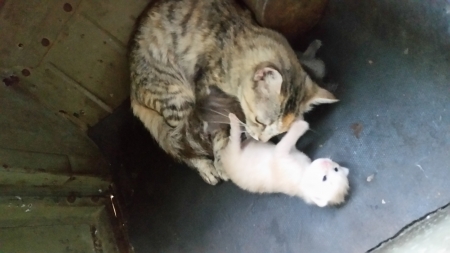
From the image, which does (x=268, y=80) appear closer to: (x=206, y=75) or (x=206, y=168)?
(x=206, y=75)

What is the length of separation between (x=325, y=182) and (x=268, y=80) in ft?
1.47

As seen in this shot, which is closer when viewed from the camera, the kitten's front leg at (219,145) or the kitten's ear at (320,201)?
the kitten's ear at (320,201)

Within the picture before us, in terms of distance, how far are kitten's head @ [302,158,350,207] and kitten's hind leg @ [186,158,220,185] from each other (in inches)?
18.2

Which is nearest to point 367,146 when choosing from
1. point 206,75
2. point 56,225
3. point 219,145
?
point 219,145

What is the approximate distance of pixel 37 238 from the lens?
175cm

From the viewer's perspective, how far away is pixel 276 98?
1.54 metres

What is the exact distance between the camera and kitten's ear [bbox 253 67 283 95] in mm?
1467

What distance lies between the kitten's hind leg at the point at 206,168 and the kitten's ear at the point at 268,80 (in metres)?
0.54

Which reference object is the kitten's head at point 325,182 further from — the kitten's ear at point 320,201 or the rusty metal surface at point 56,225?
the rusty metal surface at point 56,225

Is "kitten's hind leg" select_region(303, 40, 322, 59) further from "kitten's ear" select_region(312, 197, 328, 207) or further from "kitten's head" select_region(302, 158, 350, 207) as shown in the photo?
"kitten's ear" select_region(312, 197, 328, 207)

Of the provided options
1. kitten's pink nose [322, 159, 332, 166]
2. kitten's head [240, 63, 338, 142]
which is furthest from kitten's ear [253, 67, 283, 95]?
kitten's pink nose [322, 159, 332, 166]

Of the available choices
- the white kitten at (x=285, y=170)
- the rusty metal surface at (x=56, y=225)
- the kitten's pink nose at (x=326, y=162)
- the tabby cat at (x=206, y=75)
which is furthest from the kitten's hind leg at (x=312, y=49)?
the rusty metal surface at (x=56, y=225)

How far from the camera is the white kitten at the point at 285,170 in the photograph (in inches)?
64.2

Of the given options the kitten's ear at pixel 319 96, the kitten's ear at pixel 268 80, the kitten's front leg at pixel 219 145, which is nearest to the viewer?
the kitten's ear at pixel 268 80
